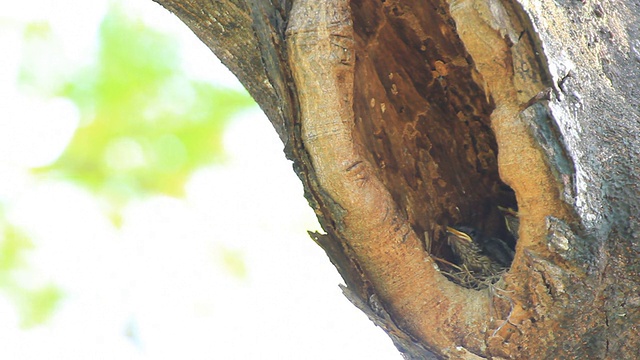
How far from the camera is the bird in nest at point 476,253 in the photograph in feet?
8.35

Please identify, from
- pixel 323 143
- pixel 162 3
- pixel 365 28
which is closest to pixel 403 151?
pixel 365 28

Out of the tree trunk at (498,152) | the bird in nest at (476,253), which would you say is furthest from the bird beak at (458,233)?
the tree trunk at (498,152)

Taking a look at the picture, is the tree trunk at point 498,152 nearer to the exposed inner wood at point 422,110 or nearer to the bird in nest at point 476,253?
the exposed inner wood at point 422,110

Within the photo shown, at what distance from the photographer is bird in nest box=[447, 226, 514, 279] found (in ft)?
8.35

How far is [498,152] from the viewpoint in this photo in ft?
5.79

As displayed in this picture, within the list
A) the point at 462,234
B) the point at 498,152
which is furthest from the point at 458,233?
the point at 498,152

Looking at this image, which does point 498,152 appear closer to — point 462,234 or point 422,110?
point 422,110

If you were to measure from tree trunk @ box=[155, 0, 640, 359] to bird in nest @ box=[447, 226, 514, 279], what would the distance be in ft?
1.36

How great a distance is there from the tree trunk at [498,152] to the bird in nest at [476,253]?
0.41 meters

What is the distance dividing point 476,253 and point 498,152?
0.85 metres

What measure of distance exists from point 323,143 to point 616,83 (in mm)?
806

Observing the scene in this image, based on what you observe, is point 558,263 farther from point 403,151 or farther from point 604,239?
point 403,151

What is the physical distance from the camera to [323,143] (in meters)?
1.80

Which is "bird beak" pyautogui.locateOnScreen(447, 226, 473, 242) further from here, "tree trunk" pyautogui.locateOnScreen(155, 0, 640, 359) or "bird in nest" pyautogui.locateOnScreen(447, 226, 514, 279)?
"tree trunk" pyautogui.locateOnScreen(155, 0, 640, 359)
